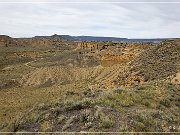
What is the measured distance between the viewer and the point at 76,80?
42.3 metres

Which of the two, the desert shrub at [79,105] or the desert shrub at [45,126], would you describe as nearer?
the desert shrub at [45,126]

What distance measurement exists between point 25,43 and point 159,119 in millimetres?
132407

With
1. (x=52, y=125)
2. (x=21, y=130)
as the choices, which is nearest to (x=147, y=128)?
(x=52, y=125)

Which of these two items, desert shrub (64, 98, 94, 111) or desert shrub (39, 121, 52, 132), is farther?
desert shrub (64, 98, 94, 111)

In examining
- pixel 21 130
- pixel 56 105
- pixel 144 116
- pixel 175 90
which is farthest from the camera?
pixel 175 90

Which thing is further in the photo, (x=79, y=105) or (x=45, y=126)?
(x=79, y=105)

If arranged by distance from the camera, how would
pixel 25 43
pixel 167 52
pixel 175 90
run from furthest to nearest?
pixel 25 43 → pixel 167 52 → pixel 175 90

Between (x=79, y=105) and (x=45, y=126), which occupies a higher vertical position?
(x=79, y=105)

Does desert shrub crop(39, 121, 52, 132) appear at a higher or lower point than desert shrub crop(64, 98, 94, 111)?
lower

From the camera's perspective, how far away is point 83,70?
4638 centimetres

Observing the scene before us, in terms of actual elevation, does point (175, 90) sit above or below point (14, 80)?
above

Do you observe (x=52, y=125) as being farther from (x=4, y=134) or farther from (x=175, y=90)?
(x=175, y=90)

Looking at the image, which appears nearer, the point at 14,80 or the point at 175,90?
the point at 175,90

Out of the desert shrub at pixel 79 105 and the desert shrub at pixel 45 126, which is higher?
the desert shrub at pixel 79 105
